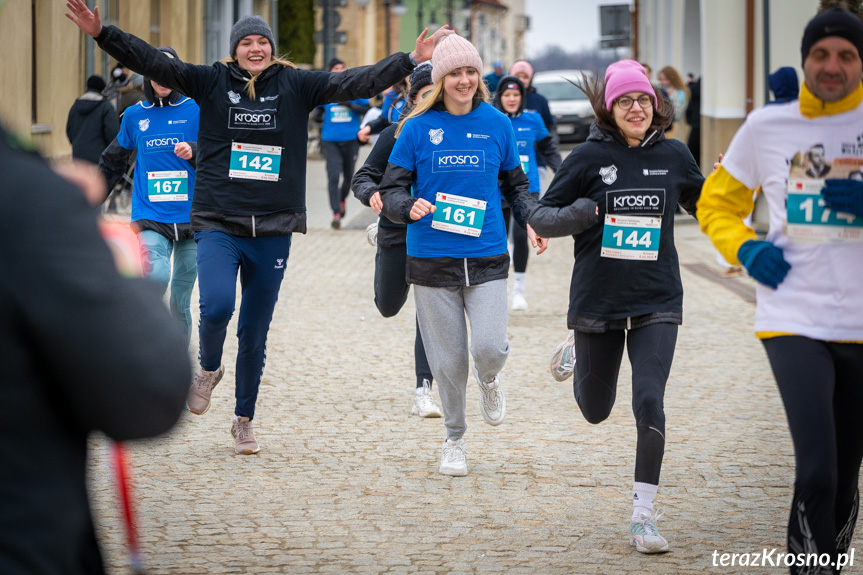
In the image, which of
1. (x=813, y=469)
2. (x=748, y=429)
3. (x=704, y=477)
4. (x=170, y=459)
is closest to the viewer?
(x=813, y=469)

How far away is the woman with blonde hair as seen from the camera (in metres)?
5.70

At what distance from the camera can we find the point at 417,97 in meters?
6.97

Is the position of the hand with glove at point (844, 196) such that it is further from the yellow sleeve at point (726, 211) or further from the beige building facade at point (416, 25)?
the beige building facade at point (416, 25)

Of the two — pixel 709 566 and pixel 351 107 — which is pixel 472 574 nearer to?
pixel 709 566

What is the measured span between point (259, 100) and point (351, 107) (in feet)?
39.8

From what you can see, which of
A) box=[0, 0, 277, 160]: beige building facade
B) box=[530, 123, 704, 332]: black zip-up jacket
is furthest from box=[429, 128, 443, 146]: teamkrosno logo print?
box=[0, 0, 277, 160]: beige building facade

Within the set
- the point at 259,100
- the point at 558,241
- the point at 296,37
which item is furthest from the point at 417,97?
the point at 296,37

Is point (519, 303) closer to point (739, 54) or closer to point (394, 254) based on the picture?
point (394, 254)

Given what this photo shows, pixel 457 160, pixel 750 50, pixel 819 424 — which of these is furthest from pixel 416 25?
pixel 819 424

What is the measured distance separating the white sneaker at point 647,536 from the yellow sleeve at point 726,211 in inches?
46.4

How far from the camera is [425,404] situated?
282 inches

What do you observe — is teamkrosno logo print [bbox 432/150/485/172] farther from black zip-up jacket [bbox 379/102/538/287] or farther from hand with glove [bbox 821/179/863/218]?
hand with glove [bbox 821/179/863/218]

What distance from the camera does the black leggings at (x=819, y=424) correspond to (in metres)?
3.65

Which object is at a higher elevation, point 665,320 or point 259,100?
point 259,100
